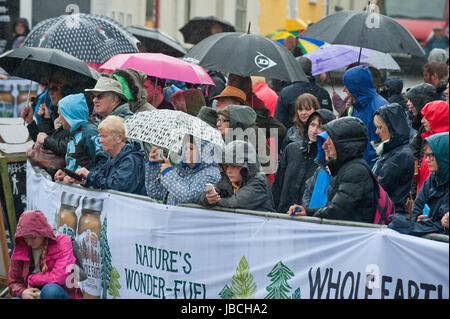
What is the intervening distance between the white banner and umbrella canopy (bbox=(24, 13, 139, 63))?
8.78 ft

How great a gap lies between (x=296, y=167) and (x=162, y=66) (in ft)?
8.40

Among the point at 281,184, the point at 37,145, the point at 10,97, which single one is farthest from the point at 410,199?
the point at 10,97

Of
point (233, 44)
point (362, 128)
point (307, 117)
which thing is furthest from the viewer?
point (233, 44)

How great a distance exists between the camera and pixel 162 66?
10.3 m

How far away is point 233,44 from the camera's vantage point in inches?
394

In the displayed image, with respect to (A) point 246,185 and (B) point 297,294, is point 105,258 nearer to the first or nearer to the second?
(A) point 246,185

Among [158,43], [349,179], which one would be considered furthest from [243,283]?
[158,43]

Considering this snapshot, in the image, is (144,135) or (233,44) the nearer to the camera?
(144,135)

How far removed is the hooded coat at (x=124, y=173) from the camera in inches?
324

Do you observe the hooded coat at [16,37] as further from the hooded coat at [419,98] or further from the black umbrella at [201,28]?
the hooded coat at [419,98]

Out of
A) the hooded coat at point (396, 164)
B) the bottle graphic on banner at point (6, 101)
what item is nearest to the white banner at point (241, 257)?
the hooded coat at point (396, 164)

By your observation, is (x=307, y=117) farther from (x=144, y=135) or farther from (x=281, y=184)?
(x=144, y=135)
